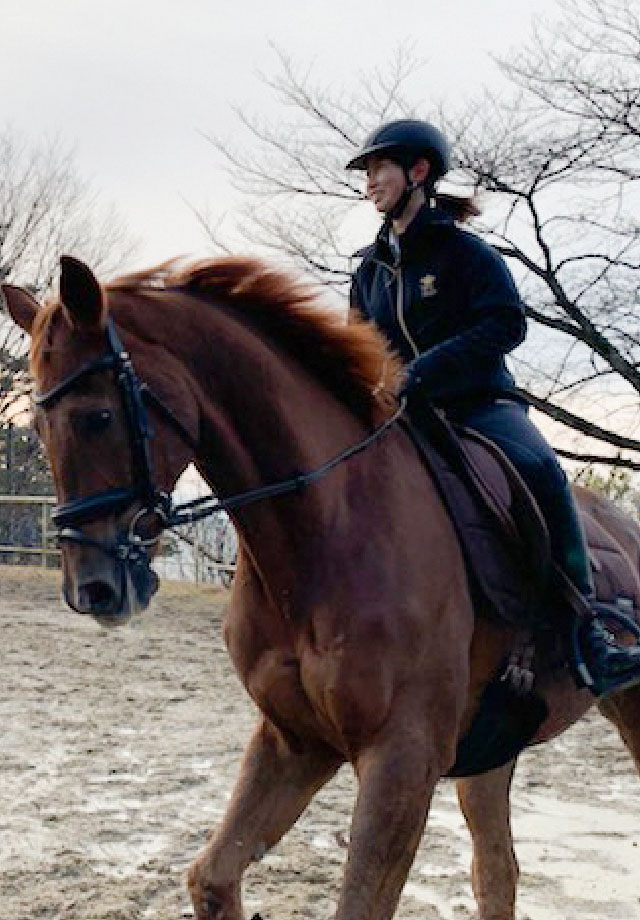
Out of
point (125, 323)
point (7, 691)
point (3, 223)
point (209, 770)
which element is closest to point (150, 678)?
point (7, 691)

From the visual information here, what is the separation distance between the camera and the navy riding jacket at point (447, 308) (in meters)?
3.39

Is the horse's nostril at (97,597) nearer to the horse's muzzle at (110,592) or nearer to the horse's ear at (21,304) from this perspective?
the horse's muzzle at (110,592)

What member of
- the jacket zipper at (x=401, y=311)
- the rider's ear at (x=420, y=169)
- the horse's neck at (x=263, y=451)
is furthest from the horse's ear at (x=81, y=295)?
the rider's ear at (x=420, y=169)

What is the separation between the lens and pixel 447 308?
3.55 meters

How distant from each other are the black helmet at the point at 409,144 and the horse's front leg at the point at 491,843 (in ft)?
7.05

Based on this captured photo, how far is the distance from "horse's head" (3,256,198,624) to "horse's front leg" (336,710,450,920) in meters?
0.71

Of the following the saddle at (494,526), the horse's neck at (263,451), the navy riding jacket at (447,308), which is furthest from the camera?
the navy riding jacket at (447,308)

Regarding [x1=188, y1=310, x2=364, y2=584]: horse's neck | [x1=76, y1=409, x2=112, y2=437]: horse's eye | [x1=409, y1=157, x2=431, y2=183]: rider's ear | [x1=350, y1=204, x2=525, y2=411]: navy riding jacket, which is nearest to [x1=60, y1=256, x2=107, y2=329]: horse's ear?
[x1=76, y1=409, x2=112, y2=437]: horse's eye

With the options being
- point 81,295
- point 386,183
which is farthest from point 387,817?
point 386,183

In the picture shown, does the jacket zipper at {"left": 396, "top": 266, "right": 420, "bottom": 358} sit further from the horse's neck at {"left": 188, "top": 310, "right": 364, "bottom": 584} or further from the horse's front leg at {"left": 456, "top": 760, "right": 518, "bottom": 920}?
the horse's front leg at {"left": 456, "top": 760, "right": 518, "bottom": 920}

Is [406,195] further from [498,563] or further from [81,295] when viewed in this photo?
[81,295]

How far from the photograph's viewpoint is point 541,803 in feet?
21.0

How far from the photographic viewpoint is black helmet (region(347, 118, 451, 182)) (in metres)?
3.54

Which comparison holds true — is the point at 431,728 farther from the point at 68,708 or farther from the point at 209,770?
the point at 68,708
